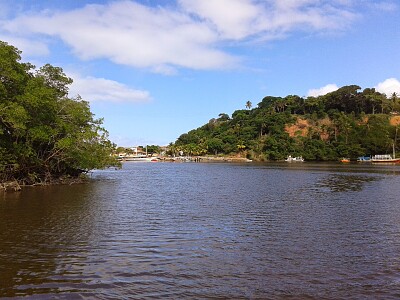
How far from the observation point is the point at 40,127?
118 ft

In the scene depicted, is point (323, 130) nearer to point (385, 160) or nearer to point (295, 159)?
point (295, 159)

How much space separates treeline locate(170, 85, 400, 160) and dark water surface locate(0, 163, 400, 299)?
135 meters

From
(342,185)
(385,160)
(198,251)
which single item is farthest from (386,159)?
(198,251)

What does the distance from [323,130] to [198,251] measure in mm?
166813

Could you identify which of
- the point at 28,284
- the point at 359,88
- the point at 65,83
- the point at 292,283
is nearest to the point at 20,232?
the point at 28,284

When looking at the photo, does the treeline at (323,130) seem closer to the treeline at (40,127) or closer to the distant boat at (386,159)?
the distant boat at (386,159)

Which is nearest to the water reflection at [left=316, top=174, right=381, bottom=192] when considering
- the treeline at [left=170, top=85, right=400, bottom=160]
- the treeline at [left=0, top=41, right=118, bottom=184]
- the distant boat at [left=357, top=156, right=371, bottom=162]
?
the treeline at [left=0, top=41, right=118, bottom=184]

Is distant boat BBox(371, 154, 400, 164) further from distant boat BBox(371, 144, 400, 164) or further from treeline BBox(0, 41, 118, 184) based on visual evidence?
treeline BBox(0, 41, 118, 184)

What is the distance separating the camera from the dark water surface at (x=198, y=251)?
1016 centimetres

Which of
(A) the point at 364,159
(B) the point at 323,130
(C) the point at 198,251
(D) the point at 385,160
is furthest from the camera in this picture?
(B) the point at 323,130

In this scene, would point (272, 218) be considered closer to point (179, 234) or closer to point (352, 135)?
point (179, 234)

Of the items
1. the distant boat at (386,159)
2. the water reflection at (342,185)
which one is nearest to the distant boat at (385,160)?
the distant boat at (386,159)

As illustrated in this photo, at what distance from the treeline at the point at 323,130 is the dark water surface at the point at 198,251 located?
13453 centimetres

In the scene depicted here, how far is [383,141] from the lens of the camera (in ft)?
457
